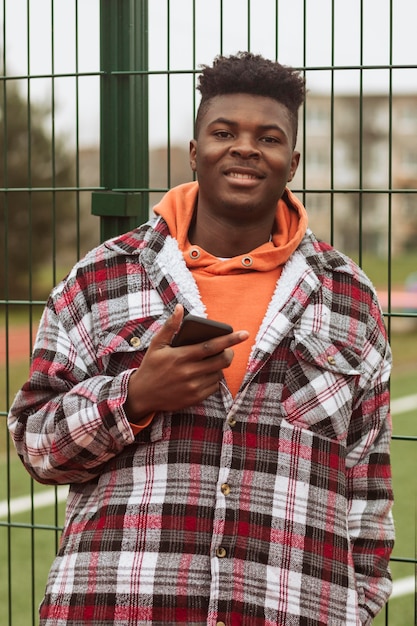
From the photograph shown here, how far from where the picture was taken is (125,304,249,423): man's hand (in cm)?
181

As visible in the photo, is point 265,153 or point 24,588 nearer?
point 265,153

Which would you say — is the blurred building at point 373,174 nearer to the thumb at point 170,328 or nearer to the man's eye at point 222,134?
the man's eye at point 222,134

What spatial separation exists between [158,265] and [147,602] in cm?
62

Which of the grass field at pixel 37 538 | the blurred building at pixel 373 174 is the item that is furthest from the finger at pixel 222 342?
the blurred building at pixel 373 174

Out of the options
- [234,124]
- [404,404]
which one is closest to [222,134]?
[234,124]

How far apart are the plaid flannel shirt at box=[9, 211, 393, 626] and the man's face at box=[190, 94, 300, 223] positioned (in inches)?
5.9

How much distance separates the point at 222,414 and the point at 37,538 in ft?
17.1

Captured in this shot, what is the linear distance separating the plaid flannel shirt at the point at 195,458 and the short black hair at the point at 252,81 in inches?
12.1

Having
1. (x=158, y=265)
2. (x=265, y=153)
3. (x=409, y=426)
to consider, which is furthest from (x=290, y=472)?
(x=409, y=426)

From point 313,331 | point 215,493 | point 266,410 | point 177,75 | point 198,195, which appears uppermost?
A: point 177,75

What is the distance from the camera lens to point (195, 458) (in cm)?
192

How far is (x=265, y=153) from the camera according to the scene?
1.94 metres

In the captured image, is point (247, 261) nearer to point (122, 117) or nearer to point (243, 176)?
point (243, 176)

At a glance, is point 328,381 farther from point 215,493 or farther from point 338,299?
point 215,493
